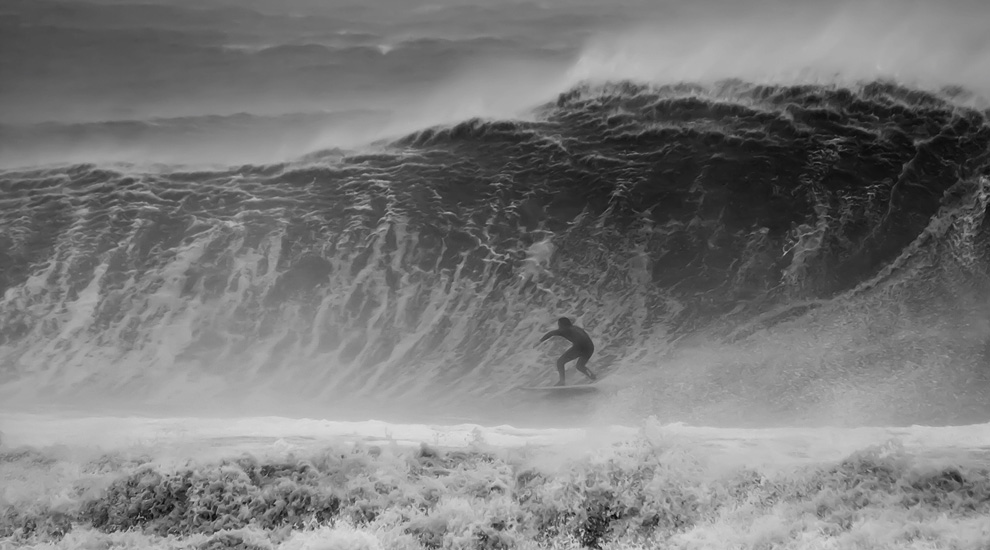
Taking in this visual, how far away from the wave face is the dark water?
A: 2 cm

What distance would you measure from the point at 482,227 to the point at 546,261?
63 cm

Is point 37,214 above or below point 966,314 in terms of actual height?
above

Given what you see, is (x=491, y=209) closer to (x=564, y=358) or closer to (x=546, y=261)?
(x=546, y=261)

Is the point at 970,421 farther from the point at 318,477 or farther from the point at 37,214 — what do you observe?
the point at 37,214

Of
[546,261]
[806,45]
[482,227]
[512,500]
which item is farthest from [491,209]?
[512,500]

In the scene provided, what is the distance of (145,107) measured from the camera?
6.83 m

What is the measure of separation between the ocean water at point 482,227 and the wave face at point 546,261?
24 millimetres

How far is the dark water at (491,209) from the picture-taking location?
5.21 m

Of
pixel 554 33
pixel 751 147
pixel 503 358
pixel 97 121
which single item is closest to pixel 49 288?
pixel 97 121

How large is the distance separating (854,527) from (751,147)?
4.13 metres

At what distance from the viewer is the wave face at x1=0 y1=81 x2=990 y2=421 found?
5.19 meters

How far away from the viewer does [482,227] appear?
6156 millimetres

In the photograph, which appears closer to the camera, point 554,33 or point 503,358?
point 503,358

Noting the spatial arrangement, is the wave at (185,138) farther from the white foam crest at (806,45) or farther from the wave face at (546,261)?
the white foam crest at (806,45)
